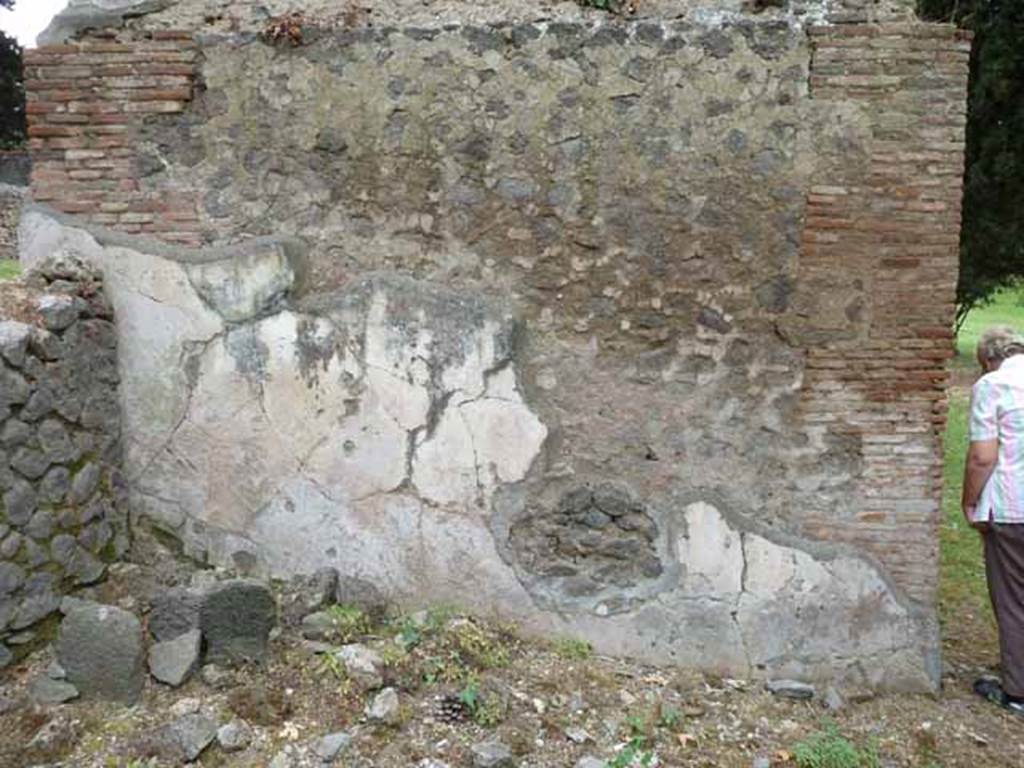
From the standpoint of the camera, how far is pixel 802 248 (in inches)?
134

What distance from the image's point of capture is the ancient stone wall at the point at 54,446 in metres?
3.18

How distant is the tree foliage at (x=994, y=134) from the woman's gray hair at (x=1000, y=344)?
6.54 metres

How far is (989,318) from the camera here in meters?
27.3

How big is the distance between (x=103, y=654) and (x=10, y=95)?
20.5m

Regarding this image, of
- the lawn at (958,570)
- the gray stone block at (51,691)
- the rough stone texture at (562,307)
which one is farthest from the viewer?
the lawn at (958,570)

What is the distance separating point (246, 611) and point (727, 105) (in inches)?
101

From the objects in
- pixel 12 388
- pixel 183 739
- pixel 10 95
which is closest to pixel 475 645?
pixel 183 739

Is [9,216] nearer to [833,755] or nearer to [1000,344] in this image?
[1000,344]

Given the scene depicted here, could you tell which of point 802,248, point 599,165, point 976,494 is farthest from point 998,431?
point 599,165

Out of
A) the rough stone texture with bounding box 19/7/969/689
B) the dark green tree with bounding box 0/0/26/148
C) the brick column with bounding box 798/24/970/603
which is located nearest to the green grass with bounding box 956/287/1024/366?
the brick column with bounding box 798/24/970/603

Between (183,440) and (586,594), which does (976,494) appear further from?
(183,440)

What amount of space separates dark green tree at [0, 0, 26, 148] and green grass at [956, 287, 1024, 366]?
2057 cm

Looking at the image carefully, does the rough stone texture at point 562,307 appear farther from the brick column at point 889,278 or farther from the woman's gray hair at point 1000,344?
the woman's gray hair at point 1000,344

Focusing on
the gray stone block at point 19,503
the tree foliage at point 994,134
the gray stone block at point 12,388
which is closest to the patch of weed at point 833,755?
the gray stone block at point 19,503
